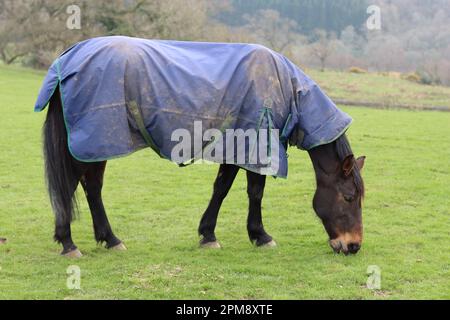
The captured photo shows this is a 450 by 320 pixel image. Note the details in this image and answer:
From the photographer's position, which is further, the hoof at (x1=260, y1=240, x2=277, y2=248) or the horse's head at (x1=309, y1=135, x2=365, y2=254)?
the hoof at (x1=260, y1=240, x2=277, y2=248)

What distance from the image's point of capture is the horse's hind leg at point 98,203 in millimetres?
6008

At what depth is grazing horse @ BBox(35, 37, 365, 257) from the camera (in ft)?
18.2

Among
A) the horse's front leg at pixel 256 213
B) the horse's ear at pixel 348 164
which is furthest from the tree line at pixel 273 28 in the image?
the horse's ear at pixel 348 164

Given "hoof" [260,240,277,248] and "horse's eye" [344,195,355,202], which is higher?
"horse's eye" [344,195,355,202]

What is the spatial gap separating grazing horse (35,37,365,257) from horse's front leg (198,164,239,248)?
1.89ft

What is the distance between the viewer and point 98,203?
6090 mm

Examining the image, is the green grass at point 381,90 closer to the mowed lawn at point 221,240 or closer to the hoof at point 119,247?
the mowed lawn at point 221,240

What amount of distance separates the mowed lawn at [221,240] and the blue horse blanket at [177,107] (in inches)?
36.8

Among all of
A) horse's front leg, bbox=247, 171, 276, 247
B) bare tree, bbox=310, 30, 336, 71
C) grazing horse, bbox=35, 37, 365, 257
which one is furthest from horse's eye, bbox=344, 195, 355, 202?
bare tree, bbox=310, 30, 336, 71

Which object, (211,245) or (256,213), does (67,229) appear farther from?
(256,213)

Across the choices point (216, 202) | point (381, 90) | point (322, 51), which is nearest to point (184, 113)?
point (216, 202)

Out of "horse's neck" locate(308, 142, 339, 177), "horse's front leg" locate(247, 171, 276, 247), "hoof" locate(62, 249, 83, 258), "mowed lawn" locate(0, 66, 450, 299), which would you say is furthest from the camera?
"horse's front leg" locate(247, 171, 276, 247)

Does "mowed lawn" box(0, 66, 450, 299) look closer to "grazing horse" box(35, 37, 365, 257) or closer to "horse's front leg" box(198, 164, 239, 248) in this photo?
"horse's front leg" box(198, 164, 239, 248)
